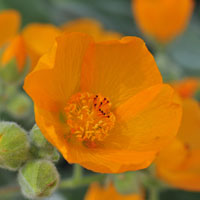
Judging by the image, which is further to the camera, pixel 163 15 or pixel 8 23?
pixel 163 15

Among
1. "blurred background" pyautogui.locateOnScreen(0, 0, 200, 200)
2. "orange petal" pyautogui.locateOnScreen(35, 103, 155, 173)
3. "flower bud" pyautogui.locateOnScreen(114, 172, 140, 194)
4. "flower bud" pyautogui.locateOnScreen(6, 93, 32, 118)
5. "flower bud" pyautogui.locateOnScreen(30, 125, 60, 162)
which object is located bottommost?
"blurred background" pyautogui.locateOnScreen(0, 0, 200, 200)

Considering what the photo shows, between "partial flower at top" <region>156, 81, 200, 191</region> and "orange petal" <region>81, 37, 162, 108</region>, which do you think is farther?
"partial flower at top" <region>156, 81, 200, 191</region>

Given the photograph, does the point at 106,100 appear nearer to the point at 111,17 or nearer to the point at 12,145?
the point at 12,145

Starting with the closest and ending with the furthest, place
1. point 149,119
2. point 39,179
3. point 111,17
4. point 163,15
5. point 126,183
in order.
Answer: point 39,179 < point 149,119 < point 126,183 < point 163,15 < point 111,17

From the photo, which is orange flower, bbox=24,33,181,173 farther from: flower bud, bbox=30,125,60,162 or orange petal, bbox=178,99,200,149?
orange petal, bbox=178,99,200,149

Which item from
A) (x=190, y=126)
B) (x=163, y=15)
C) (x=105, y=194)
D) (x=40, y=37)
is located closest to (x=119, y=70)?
(x=190, y=126)

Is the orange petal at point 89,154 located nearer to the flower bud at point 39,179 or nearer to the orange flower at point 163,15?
the flower bud at point 39,179

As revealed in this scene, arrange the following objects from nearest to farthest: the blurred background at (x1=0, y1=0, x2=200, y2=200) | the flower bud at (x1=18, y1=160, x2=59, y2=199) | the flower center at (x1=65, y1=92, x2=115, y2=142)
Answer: the flower bud at (x1=18, y1=160, x2=59, y2=199), the flower center at (x1=65, y1=92, x2=115, y2=142), the blurred background at (x1=0, y1=0, x2=200, y2=200)

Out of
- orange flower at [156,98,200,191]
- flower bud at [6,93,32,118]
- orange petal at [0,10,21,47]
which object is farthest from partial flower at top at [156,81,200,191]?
orange petal at [0,10,21,47]
